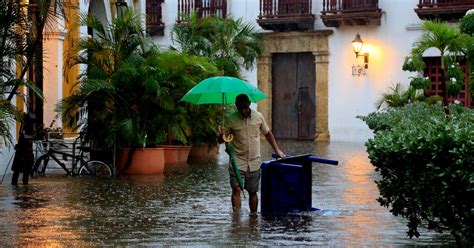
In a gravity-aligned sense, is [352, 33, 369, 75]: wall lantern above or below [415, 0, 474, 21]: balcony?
below

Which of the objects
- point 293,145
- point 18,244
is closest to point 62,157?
point 18,244

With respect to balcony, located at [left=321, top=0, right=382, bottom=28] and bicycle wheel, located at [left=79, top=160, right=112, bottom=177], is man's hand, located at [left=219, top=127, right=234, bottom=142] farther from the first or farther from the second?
balcony, located at [left=321, top=0, right=382, bottom=28]

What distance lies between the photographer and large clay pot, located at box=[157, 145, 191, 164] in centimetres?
2250

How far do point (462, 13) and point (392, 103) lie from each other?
11.3 ft

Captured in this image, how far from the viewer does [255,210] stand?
12.4m

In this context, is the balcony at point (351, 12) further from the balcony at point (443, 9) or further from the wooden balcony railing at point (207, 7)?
the wooden balcony railing at point (207, 7)

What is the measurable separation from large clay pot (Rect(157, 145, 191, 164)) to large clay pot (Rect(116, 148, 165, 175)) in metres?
2.73

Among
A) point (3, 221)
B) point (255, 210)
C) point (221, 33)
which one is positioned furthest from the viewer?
point (221, 33)

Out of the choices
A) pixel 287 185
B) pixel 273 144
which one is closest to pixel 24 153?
pixel 273 144

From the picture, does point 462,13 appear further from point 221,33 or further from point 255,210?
point 255,210

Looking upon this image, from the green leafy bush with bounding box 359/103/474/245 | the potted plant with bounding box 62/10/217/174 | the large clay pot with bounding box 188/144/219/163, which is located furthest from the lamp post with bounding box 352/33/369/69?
the green leafy bush with bounding box 359/103/474/245

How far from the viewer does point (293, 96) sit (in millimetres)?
35938

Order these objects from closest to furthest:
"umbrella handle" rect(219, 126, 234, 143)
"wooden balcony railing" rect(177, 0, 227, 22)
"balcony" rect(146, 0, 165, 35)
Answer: "umbrella handle" rect(219, 126, 234, 143)
"wooden balcony railing" rect(177, 0, 227, 22)
"balcony" rect(146, 0, 165, 35)

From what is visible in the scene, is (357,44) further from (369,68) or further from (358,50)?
(369,68)
